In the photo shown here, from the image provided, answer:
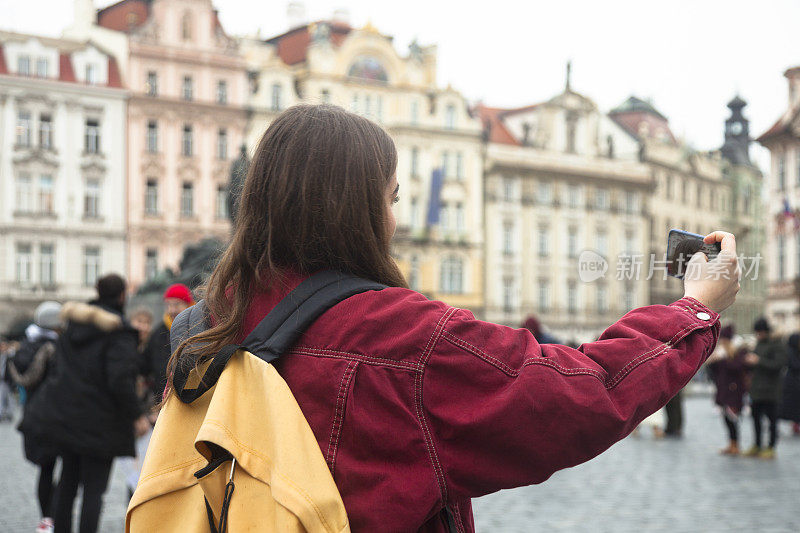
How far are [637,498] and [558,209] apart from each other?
40023 millimetres

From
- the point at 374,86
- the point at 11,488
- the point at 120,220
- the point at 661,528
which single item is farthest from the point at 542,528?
the point at 374,86

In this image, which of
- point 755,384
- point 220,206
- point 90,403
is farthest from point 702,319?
point 220,206

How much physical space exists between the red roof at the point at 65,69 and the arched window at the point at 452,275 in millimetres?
16635

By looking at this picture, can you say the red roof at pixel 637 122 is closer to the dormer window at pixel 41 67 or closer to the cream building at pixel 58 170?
the cream building at pixel 58 170

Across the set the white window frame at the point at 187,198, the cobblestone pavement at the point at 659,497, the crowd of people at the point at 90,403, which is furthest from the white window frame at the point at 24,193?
the crowd of people at the point at 90,403

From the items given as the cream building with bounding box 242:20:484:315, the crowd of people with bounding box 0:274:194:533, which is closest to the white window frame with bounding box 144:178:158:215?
the cream building with bounding box 242:20:484:315

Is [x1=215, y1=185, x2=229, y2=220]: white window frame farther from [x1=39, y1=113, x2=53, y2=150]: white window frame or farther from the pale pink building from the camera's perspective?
[x1=39, y1=113, x2=53, y2=150]: white window frame

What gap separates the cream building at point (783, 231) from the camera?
31.2 m

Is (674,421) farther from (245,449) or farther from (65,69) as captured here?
(65,69)

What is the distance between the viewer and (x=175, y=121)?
38.2 meters

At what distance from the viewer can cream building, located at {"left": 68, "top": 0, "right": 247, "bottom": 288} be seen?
37.5 meters

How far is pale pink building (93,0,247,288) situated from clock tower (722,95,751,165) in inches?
829

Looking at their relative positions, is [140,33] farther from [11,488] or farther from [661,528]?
[661,528]

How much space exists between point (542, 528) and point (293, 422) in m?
5.15
